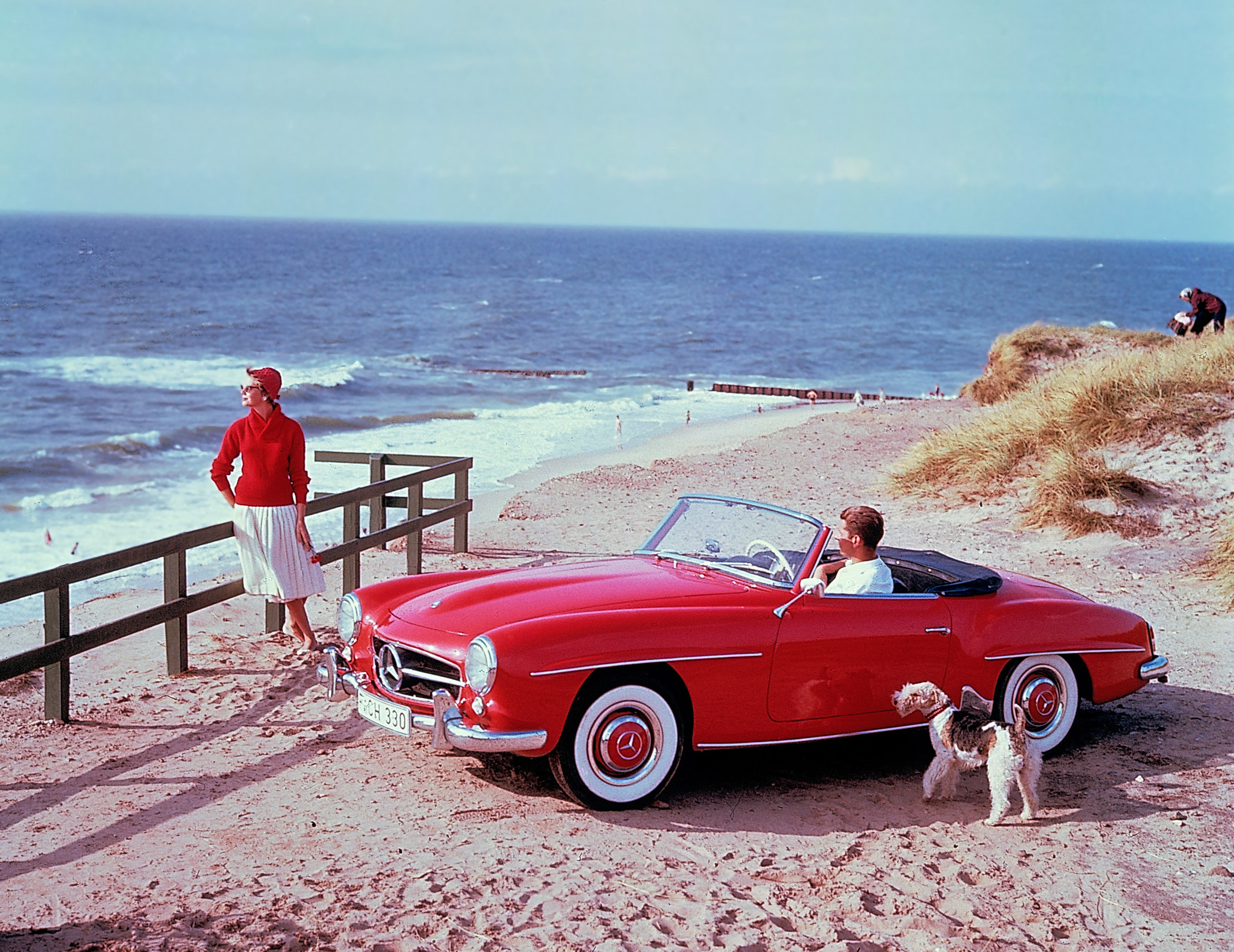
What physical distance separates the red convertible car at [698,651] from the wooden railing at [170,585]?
67.9 inches

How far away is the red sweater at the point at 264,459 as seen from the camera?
310 inches

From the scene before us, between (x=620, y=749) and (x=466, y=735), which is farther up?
(x=466, y=735)

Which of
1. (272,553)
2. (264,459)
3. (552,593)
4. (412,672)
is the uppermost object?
(264,459)

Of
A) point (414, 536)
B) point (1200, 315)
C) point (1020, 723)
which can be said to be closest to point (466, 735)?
point (1020, 723)

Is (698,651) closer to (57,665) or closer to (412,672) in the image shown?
(412,672)

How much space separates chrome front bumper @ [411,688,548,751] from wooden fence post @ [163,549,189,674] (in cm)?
305

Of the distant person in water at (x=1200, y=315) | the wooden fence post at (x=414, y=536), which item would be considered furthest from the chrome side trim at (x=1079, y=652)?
the distant person in water at (x=1200, y=315)

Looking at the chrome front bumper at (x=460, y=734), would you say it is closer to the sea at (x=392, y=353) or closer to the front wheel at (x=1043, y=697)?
the front wheel at (x=1043, y=697)

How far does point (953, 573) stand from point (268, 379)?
436 centimetres

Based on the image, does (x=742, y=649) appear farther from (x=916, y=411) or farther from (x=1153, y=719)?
(x=916, y=411)

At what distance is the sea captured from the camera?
67.8ft

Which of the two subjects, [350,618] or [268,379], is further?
[268,379]

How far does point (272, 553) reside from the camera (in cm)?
797

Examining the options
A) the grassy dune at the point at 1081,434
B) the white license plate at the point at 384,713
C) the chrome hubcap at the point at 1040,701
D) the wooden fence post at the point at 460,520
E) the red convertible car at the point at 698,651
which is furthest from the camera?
the grassy dune at the point at 1081,434
